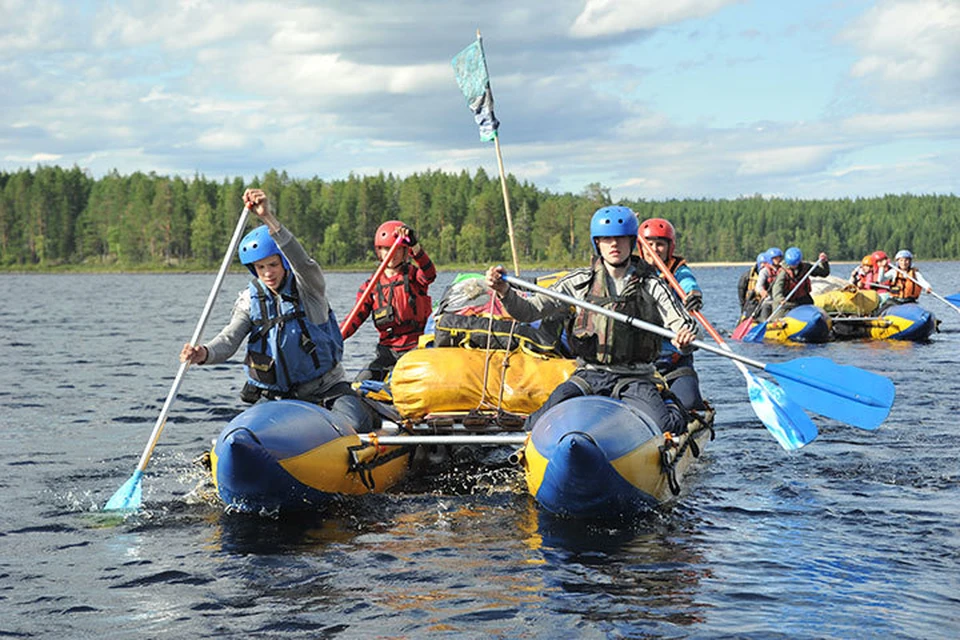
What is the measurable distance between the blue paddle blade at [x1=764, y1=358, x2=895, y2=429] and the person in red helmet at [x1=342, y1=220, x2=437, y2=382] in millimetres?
3816

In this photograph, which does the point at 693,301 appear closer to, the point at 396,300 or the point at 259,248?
the point at 396,300

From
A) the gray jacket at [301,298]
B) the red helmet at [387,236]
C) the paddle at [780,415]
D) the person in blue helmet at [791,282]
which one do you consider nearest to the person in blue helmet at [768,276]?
the person in blue helmet at [791,282]

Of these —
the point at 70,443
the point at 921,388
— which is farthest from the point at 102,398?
the point at 921,388

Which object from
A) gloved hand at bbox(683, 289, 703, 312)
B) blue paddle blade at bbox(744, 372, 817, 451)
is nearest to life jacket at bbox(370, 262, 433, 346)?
gloved hand at bbox(683, 289, 703, 312)

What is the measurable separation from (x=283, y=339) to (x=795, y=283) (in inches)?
745

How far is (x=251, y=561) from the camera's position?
7.41m

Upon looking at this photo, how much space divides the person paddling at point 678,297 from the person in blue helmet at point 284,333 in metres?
2.95

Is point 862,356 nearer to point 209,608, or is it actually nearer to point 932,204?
point 209,608

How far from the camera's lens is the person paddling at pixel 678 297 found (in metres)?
10.2

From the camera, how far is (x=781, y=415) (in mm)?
8469

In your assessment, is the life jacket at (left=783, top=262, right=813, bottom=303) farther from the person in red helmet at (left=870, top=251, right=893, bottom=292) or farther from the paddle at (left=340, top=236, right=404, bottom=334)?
the paddle at (left=340, top=236, right=404, bottom=334)

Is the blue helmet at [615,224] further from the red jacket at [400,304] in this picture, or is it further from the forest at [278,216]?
the forest at [278,216]

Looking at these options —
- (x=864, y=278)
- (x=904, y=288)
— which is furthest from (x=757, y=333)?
(x=864, y=278)

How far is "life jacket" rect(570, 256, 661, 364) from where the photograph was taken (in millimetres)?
8547
